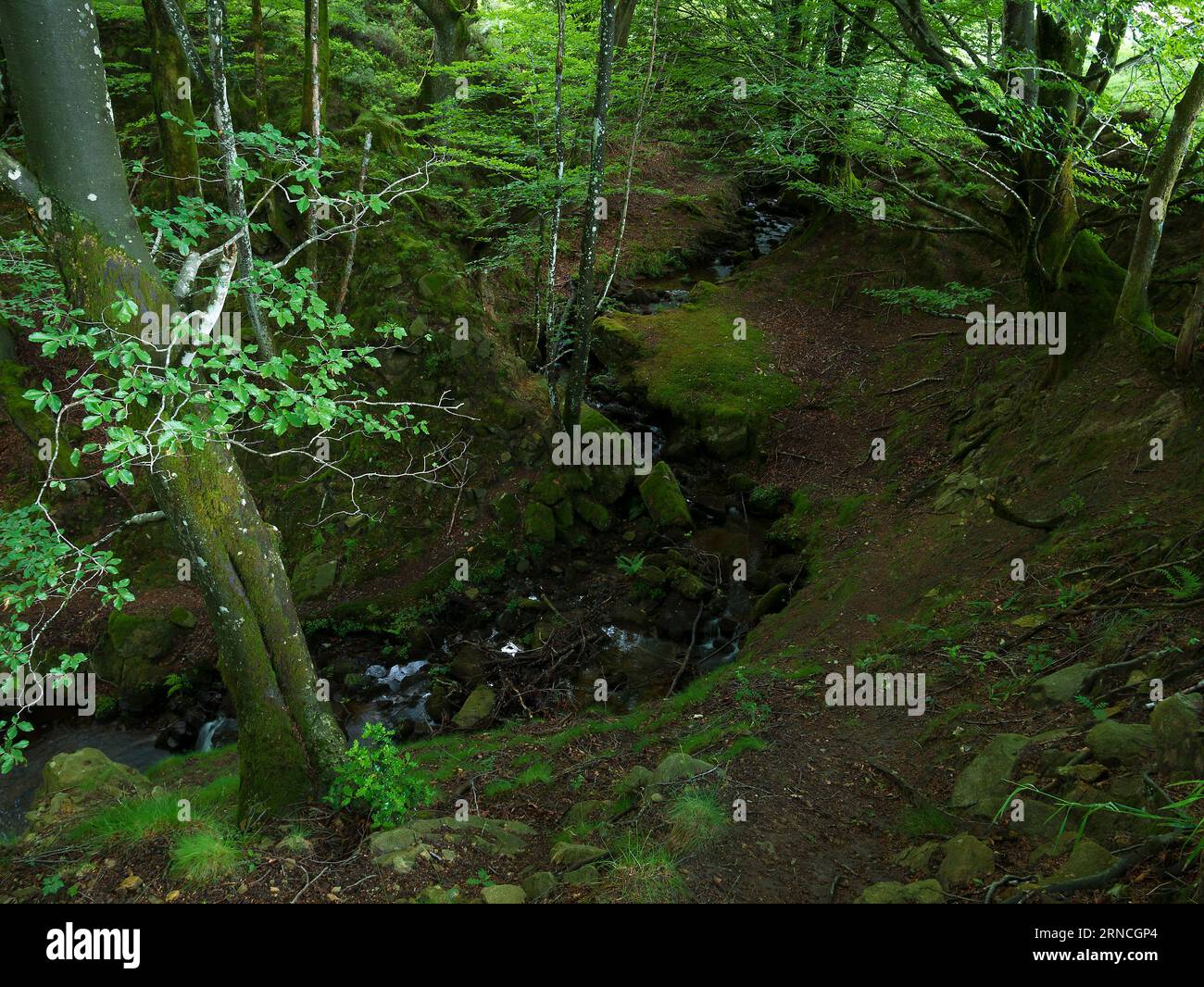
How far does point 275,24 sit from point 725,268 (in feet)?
39.7

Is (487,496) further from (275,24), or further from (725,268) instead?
(275,24)

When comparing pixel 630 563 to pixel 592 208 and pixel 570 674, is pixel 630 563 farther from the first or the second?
pixel 592 208

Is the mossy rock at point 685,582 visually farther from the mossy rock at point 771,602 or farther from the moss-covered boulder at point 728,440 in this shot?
the moss-covered boulder at point 728,440

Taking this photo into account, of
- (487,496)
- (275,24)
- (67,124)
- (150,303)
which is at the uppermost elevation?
(275,24)

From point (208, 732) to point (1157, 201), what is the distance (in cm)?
1194

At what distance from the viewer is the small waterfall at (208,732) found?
8.94 meters

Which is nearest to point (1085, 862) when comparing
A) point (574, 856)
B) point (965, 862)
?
point (965, 862)

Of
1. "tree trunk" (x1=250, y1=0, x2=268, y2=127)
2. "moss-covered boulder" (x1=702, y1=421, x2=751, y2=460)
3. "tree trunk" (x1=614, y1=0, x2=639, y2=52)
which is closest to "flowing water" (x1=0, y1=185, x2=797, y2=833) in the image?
"moss-covered boulder" (x1=702, y1=421, x2=751, y2=460)

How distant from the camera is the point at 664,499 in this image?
449 inches

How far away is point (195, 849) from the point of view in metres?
3.98

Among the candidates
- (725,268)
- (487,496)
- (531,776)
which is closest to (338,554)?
(487,496)

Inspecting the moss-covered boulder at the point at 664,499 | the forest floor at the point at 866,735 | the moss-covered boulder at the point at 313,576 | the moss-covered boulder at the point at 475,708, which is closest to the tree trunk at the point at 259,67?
the moss-covered boulder at the point at 313,576

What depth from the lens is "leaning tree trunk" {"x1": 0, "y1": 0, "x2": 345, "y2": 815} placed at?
3.84m

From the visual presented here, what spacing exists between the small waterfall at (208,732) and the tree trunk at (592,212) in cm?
653
